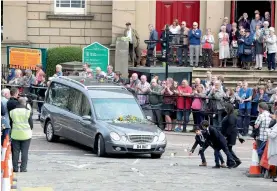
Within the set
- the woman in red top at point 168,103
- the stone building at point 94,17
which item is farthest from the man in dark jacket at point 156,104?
the stone building at point 94,17

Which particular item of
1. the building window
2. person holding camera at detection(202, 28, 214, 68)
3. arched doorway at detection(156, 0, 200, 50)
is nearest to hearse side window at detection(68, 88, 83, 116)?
person holding camera at detection(202, 28, 214, 68)

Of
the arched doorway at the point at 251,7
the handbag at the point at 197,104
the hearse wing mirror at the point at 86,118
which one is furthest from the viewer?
the arched doorway at the point at 251,7

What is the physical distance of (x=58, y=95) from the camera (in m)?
26.3

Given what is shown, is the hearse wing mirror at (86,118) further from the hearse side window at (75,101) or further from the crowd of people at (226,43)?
the crowd of people at (226,43)

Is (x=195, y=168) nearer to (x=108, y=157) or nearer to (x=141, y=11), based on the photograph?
(x=108, y=157)

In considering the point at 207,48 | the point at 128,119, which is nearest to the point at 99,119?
the point at 128,119

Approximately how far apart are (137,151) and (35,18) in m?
15.0

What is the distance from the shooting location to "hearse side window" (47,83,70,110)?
25797 mm

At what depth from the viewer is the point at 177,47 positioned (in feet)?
112

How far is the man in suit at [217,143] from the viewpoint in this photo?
70.3ft

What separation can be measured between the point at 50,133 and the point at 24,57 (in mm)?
8715

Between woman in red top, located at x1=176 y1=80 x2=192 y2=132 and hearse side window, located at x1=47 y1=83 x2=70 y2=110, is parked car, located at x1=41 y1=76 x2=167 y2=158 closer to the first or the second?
hearse side window, located at x1=47 y1=83 x2=70 y2=110

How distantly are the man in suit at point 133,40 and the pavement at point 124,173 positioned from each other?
9.99 meters

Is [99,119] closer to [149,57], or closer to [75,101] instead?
[75,101]
